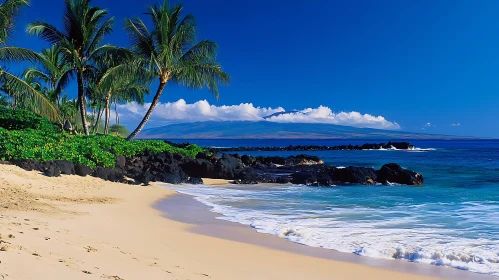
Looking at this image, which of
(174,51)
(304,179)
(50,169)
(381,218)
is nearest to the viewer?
(381,218)

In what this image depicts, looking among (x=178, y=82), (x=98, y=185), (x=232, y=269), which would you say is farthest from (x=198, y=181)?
(x=232, y=269)

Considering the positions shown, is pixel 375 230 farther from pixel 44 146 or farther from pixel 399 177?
pixel 399 177

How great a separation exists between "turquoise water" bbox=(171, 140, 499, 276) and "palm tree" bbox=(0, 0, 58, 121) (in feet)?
20.4

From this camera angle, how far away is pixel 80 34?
2145cm

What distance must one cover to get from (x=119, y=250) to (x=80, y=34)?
18645 millimetres

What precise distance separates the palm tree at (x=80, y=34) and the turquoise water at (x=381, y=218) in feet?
34.6

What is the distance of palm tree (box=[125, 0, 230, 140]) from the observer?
74.6 ft

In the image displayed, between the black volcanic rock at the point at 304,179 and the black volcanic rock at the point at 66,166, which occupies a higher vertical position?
the black volcanic rock at the point at 66,166

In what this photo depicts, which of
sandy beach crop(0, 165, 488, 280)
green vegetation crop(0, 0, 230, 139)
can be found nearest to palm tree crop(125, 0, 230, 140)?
green vegetation crop(0, 0, 230, 139)

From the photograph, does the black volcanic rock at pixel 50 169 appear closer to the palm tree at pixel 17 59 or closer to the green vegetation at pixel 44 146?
the green vegetation at pixel 44 146

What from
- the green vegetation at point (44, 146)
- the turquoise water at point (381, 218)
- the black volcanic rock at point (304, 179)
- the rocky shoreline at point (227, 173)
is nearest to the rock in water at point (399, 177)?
the rocky shoreline at point (227, 173)

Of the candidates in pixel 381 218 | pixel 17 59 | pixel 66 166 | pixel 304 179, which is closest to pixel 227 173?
pixel 304 179

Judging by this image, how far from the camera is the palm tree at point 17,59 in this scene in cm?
1555

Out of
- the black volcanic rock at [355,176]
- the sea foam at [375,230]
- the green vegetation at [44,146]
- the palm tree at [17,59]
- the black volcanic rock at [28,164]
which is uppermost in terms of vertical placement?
the palm tree at [17,59]
